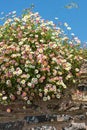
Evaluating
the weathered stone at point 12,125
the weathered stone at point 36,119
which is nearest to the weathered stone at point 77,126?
the weathered stone at point 36,119

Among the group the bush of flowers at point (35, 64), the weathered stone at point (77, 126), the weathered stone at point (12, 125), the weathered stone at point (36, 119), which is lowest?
the weathered stone at point (77, 126)

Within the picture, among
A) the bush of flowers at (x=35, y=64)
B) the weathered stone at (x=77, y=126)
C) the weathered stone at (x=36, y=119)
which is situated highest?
the bush of flowers at (x=35, y=64)

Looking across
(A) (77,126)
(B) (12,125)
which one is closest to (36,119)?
(B) (12,125)

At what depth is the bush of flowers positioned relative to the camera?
750 cm

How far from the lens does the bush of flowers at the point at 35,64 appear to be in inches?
295

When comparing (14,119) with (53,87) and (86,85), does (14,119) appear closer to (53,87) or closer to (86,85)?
(53,87)

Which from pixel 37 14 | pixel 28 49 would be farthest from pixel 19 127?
pixel 37 14

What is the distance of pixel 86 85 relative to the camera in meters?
7.66

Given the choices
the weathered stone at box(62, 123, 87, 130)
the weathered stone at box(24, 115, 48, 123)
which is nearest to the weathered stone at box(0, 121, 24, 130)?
the weathered stone at box(24, 115, 48, 123)

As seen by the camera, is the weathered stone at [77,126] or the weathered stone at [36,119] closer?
the weathered stone at [77,126]

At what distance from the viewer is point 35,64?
24.8ft

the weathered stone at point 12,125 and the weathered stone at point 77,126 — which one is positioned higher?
the weathered stone at point 12,125

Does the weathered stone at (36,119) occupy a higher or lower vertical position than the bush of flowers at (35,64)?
lower

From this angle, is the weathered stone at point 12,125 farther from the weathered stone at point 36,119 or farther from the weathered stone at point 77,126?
the weathered stone at point 77,126
